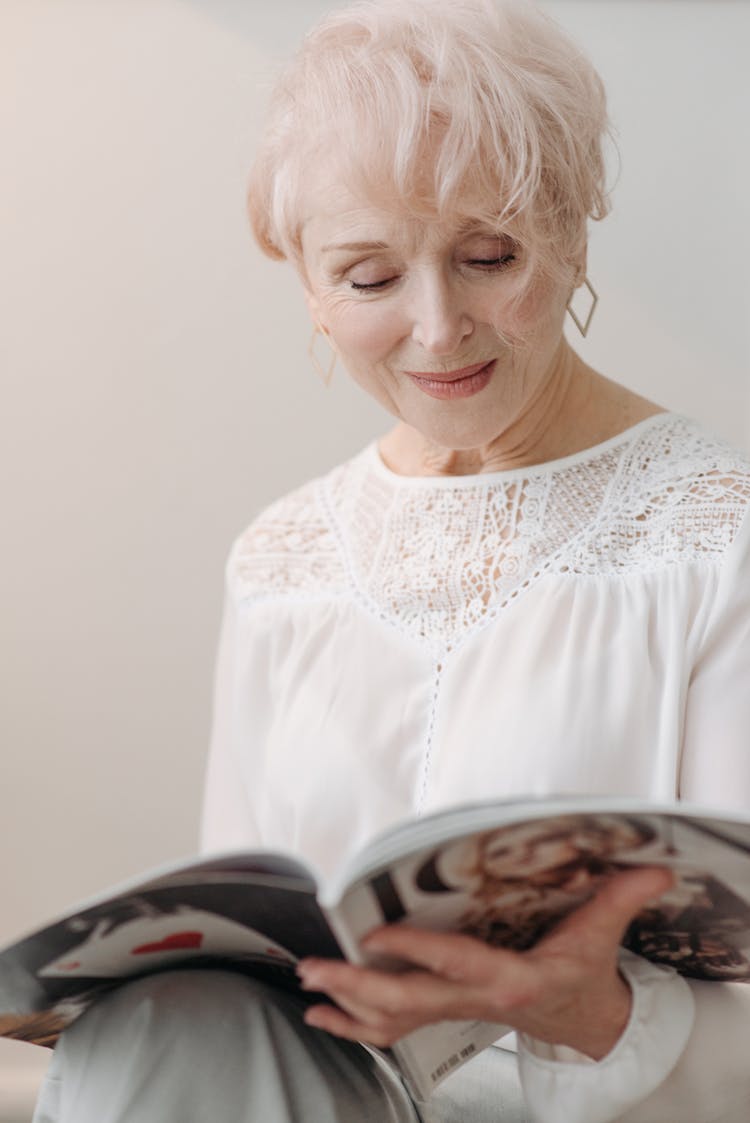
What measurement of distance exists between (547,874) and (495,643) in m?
0.53

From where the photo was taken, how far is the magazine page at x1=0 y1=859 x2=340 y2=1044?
2.69 ft

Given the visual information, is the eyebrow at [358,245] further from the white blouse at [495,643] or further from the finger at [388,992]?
the finger at [388,992]

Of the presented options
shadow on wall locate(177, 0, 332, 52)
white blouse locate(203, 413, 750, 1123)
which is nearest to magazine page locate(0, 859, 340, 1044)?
white blouse locate(203, 413, 750, 1123)

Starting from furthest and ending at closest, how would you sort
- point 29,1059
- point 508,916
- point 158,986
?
point 29,1059 → point 158,986 → point 508,916

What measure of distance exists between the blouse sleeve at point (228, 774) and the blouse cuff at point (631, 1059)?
603mm

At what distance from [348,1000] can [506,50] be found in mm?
824

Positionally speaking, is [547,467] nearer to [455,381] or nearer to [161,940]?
[455,381]

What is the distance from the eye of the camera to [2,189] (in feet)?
6.82

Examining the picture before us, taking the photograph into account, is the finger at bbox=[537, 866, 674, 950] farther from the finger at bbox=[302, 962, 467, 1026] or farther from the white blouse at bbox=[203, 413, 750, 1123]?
the white blouse at bbox=[203, 413, 750, 1123]

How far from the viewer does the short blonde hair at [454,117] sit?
3.94 feet

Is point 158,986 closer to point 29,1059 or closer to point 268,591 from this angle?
point 268,591

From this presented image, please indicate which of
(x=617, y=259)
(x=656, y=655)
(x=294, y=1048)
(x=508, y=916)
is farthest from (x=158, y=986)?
(x=617, y=259)

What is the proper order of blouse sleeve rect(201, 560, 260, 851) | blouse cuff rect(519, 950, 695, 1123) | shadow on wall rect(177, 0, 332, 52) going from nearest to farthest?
blouse cuff rect(519, 950, 695, 1123)
blouse sleeve rect(201, 560, 260, 851)
shadow on wall rect(177, 0, 332, 52)

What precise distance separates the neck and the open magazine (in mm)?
573
